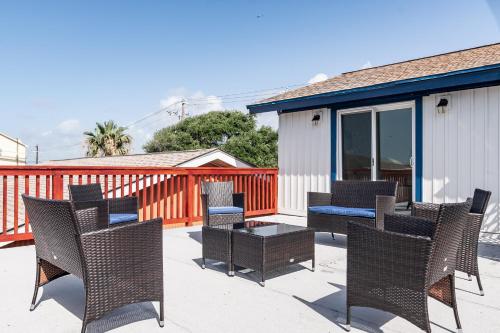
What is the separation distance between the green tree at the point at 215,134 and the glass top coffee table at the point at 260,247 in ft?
82.2

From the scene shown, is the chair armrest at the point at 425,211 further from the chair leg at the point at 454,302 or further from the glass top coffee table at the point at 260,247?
the glass top coffee table at the point at 260,247

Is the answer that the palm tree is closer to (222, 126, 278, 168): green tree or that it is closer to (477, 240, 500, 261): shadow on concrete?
(222, 126, 278, 168): green tree

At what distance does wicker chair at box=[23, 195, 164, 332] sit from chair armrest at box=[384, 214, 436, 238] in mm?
1519

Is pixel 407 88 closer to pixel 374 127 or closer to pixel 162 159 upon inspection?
pixel 374 127

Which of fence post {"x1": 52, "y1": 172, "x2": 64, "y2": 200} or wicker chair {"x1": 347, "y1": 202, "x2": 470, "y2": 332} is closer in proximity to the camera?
wicker chair {"x1": 347, "y1": 202, "x2": 470, "y2": 332}

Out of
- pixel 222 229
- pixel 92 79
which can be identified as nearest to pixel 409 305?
pixel 222 229

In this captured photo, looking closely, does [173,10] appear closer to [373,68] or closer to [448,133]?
[373,68]

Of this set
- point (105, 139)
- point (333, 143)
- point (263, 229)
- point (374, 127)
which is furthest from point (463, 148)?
point (105, 139)

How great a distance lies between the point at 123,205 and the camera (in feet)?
14.0

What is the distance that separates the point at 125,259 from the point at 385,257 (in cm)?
147

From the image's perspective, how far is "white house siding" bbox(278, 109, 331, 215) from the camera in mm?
6742

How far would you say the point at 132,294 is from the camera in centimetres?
205

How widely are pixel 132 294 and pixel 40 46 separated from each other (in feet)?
79.1

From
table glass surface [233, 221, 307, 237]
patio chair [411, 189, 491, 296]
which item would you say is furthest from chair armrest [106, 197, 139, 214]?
patio chair [411, 189, 491, 296]
